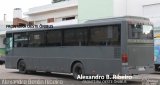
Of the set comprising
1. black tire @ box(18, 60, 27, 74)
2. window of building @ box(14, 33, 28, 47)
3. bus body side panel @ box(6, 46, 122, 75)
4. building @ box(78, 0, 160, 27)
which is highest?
building @ box(78, 0, 160, 27)

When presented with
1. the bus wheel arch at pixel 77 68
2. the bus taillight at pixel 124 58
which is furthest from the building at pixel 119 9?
the bus taillight at pixel 124 58

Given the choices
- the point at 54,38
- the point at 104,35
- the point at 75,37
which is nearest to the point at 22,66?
the point at 54,38

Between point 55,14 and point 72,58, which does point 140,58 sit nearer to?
point 72,58

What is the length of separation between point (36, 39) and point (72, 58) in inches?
149

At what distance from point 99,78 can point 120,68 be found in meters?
1.93

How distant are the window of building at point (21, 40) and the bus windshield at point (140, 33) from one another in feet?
27.3

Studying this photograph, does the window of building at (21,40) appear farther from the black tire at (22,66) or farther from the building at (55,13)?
the building at (55,13)

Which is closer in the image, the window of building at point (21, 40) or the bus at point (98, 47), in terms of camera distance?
the bus at point (98, 47)

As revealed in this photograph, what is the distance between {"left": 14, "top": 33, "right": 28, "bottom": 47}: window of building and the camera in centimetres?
2384

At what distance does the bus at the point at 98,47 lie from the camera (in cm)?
1720

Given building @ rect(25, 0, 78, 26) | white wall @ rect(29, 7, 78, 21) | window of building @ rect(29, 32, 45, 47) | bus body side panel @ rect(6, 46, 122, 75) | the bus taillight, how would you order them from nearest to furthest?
the bus taillight, bus body side panel @ rect(6, 46, 122, 75), window of building @ rect(29, 32, 45, 47), building @ rect(25, 0, 78, 26), white wall @ rect(29, 7, 78, 21)

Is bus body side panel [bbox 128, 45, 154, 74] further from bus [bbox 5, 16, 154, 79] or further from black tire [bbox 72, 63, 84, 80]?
black tire [bbox 72, 63, 84, 80]

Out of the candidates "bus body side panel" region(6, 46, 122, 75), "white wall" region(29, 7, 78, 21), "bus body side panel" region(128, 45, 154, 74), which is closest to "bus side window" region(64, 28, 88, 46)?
"bus body side panel" region(6, 46, 122, 75)

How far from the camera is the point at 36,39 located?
22844 mm
